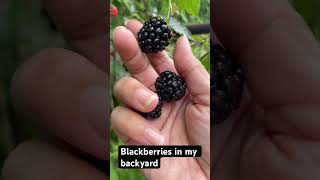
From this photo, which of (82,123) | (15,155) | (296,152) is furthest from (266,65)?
(15,155)

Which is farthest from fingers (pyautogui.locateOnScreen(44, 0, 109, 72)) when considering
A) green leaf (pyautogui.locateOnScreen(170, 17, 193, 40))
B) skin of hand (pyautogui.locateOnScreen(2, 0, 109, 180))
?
green leaf (pyautogui.locateOnScreen(170, 17, 193, 40))

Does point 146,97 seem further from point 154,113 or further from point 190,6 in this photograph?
point 190,6

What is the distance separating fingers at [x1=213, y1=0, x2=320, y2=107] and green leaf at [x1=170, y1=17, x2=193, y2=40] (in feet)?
0.16

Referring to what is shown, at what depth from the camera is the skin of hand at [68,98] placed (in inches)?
22.8

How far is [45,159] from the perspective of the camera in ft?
2.01

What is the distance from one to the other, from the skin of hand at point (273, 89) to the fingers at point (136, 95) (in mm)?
120

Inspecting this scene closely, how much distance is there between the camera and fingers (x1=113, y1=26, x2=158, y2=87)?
0.56 metres

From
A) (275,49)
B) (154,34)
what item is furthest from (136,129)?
(275,49)

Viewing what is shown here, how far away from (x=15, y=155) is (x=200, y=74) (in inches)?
12.8

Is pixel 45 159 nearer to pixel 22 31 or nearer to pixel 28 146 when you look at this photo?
pixel 28 146

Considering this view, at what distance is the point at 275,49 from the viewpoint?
58 cm

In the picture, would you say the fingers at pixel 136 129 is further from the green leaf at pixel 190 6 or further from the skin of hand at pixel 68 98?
the green leaf at pixel 190 6

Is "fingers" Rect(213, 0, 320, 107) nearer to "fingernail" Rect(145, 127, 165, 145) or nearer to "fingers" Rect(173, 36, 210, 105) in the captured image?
"fingers" Rect(173, 36, 210, 105)

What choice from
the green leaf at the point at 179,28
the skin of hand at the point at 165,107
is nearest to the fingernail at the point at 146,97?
the skin of hand at the point at 165,107
